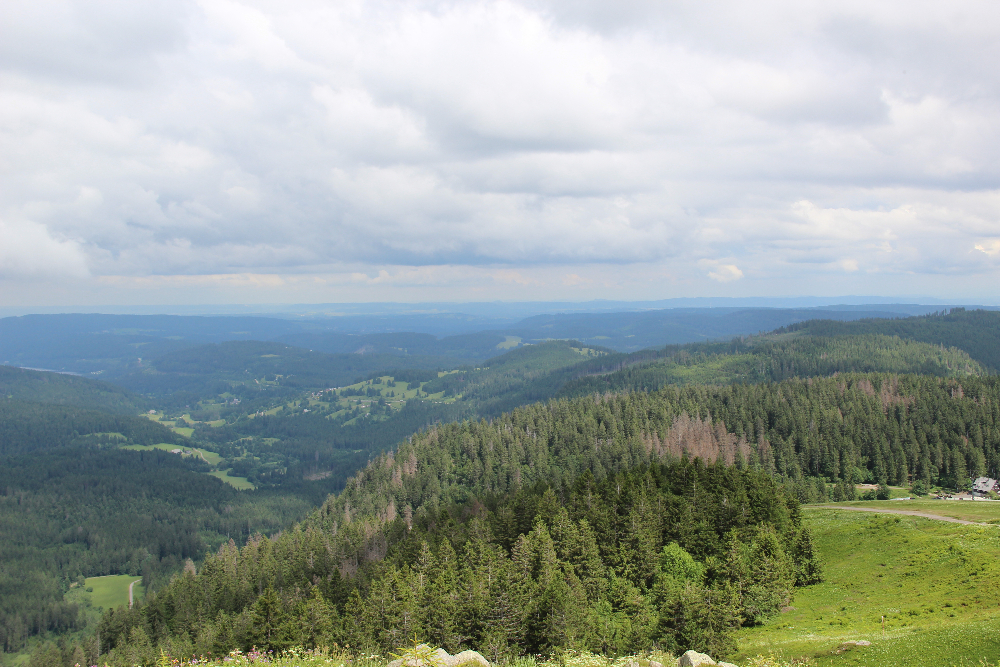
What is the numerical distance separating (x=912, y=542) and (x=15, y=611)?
220 m

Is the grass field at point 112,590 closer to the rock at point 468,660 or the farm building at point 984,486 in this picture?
the rock at point 468,660

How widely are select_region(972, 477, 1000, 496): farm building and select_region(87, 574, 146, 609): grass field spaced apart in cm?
21826

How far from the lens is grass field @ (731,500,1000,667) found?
32438 millimetres

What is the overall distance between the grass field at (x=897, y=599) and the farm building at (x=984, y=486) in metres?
42.1

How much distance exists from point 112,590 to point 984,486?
9664 inches

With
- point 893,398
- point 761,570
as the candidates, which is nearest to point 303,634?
point 761,570

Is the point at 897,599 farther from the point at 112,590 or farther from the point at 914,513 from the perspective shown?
the point at 112,590

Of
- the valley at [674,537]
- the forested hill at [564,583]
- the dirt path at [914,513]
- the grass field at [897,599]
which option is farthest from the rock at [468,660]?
the dirt path at [914,513]

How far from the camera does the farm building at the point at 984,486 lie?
363 ft

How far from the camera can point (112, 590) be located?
17950cm

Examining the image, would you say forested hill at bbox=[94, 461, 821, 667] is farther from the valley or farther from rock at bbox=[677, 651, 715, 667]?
rock at bbox=[677, 651, 715, 667]

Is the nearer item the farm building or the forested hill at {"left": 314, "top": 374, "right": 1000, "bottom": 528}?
the farm building

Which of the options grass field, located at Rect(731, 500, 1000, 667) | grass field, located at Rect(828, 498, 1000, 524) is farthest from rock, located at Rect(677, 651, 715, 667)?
grass field, located at Rect(828, 498, 1000, 524)

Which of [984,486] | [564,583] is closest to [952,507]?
[984,486]
